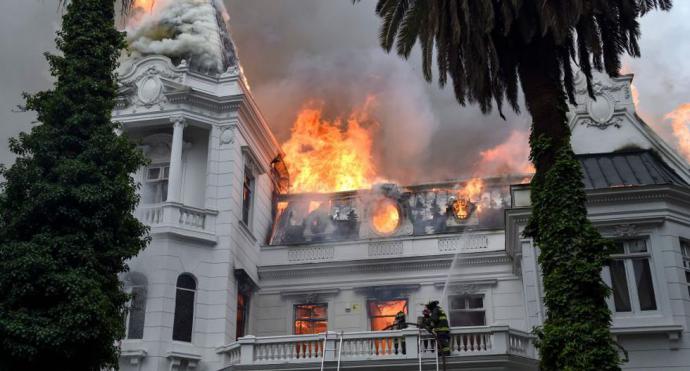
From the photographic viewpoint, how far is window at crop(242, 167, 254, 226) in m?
28.2

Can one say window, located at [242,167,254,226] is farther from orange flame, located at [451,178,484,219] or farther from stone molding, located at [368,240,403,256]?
orange flame, located at [451,178,484,219]

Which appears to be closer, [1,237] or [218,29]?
[1,237]

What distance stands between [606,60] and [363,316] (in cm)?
1343

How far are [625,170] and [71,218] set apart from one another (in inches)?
622

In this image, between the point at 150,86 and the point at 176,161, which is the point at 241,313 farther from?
the point at 150,86

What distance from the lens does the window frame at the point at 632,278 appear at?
66.1ft

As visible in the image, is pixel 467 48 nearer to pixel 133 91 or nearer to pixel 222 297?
pixel 222 297

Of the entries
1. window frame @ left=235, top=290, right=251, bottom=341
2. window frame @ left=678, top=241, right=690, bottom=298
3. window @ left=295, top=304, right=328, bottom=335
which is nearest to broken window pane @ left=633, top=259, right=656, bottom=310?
window frame @ left=678, top=241, right=690, bottom=298

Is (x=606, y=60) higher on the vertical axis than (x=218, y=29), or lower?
lower

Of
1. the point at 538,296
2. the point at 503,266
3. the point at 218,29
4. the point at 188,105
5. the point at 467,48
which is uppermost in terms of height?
the point at 218,29

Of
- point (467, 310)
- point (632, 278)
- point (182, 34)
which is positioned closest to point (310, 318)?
point (467, 310)

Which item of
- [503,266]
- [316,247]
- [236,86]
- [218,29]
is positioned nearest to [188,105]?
[236,86]

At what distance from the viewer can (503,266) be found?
88.0ft

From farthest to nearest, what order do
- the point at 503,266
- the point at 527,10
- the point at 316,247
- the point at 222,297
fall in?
1. the point at 316,247
2. the point at 503,266
3. the point at 222,297
4. the point at 527,10
